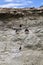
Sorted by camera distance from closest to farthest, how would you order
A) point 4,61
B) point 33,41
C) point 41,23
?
1. point 4,61
2. point 33,41
3. point 41,23

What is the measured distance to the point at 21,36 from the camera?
4262 mm

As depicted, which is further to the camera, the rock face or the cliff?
the cliff

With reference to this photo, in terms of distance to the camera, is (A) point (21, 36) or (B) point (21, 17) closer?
(A) point (21, 36)

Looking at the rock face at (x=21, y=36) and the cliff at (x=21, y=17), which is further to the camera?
the cliff at (x=21, y=17)

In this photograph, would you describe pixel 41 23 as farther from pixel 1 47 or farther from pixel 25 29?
pixel 1 47

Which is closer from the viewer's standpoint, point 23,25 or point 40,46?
point 40,46

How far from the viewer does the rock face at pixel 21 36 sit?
3949mm

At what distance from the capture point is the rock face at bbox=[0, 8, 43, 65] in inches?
155

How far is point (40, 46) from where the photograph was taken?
13.5ft

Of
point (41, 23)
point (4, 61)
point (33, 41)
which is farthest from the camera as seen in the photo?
point (41, 23)

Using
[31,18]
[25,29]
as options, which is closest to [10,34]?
[25,29]

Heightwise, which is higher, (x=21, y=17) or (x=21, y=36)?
(x=21, y=17)

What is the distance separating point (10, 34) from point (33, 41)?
652mm

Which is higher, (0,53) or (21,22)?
(21,22)
